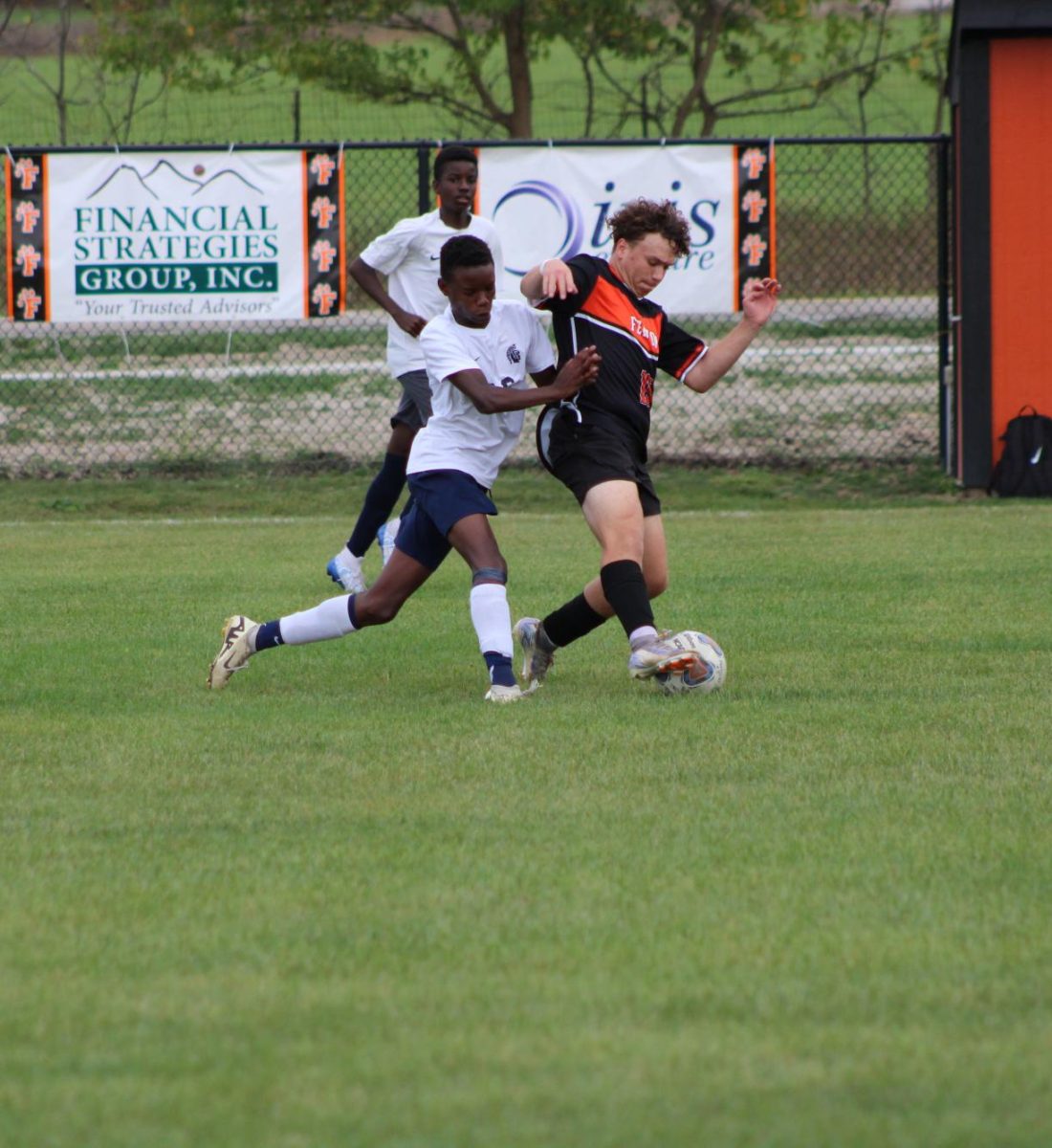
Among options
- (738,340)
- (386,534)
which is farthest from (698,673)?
(386,534)

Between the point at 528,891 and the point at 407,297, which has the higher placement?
the point at 407,297

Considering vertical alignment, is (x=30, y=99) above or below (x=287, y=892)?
above

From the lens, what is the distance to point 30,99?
24016 millimetres

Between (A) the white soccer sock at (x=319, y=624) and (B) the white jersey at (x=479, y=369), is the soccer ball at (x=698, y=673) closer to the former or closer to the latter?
(B) the white jersey at (x=479, y=369)

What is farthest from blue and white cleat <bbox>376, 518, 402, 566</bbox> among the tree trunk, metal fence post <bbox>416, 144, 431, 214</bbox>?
the tree trunk

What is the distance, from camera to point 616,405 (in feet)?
21.8

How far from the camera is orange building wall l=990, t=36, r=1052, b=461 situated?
12930 mm

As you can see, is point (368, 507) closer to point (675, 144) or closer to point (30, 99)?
point (675, 144)

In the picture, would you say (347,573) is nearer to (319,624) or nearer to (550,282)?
(319,624)

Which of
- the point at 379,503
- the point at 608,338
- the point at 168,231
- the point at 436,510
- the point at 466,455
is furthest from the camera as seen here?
the point at 168,231

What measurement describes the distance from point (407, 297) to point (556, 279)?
3277 millimetres

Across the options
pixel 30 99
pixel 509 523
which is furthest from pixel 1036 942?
pixel 30 99

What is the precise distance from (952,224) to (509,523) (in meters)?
4.26

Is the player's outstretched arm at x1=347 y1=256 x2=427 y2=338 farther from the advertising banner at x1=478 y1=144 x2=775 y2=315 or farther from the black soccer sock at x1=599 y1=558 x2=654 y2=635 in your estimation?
the advertising banner at x1=478 y1=144 x2=775 y2=315
